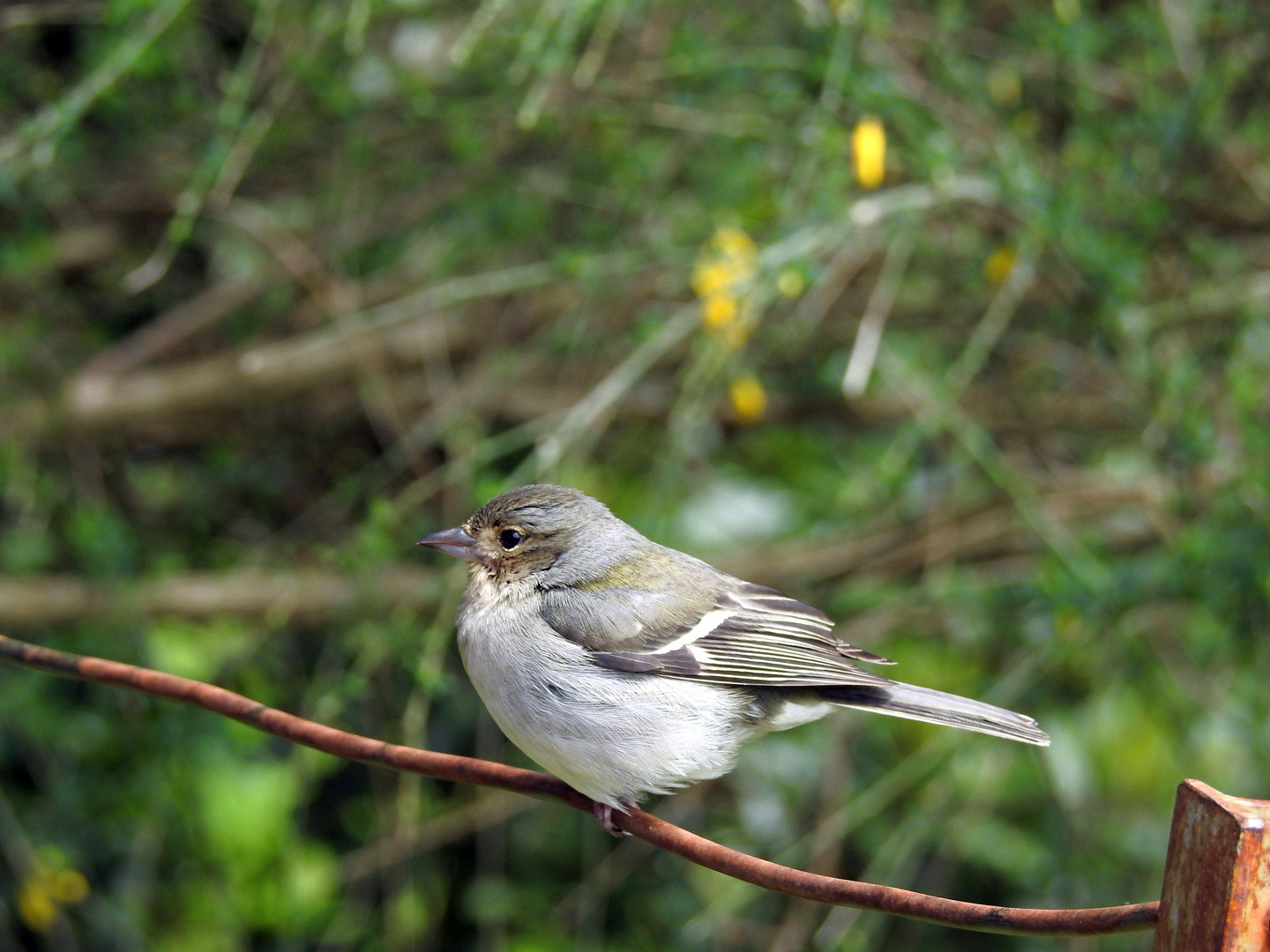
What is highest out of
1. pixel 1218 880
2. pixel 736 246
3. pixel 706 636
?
pixel 736 246

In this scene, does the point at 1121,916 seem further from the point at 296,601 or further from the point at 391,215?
the point at 391,215

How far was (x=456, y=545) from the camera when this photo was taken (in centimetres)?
313

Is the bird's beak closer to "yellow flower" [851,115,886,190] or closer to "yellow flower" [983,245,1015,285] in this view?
"yellow flower" [851,115,886,190]

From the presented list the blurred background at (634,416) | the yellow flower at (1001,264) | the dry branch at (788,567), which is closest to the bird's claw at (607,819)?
the blurred background at (634,416)

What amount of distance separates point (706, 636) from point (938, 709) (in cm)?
56

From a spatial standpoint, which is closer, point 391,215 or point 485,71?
point 485,71

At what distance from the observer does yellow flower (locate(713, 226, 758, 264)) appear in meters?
3.64

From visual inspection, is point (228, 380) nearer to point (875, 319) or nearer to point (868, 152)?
point (875, 319)

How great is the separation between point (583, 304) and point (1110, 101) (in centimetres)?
209

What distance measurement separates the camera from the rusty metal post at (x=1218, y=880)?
1213 millimetres

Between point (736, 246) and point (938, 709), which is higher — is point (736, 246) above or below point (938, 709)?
above

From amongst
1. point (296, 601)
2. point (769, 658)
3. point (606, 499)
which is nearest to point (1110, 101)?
point (606, 499)

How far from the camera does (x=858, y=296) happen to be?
17.1 feet

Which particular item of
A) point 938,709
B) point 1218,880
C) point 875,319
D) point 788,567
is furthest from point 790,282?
point 1218,880
